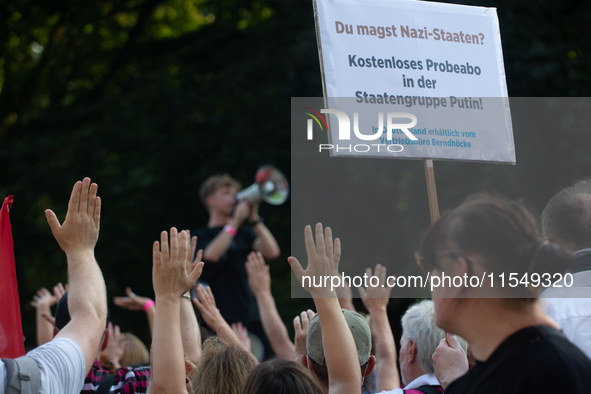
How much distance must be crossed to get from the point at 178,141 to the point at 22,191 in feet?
6.97

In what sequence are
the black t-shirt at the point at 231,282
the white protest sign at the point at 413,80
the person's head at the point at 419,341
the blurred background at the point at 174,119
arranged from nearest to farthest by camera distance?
the person's head at the point at 419,341, the white protest sign at the point at 413,80, the black t-shirt at the point at 231,282, the blurred background at the point at 174,119

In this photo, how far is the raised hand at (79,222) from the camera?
2.01 metres

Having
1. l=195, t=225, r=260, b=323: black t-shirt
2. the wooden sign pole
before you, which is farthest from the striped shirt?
l=195, t=225, r=260, b=323: black t-shirt

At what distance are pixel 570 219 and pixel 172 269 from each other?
144 cm

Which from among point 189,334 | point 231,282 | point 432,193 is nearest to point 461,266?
point 432,193

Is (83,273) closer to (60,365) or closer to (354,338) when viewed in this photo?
(60,365)

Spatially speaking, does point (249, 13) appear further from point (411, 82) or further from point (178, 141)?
point (411, 82)

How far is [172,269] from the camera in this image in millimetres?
2016

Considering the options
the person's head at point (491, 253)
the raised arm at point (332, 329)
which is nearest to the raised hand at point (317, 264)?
the raised arm at point (332, 329)

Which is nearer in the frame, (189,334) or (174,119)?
(189,334)

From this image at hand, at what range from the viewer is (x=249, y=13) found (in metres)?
8.69

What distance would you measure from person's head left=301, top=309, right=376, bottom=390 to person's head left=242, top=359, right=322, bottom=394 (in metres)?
0.43

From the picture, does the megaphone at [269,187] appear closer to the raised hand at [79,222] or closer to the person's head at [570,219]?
the raised hand at [79,222]

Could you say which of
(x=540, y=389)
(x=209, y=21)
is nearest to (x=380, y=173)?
(x=209, y=21)
